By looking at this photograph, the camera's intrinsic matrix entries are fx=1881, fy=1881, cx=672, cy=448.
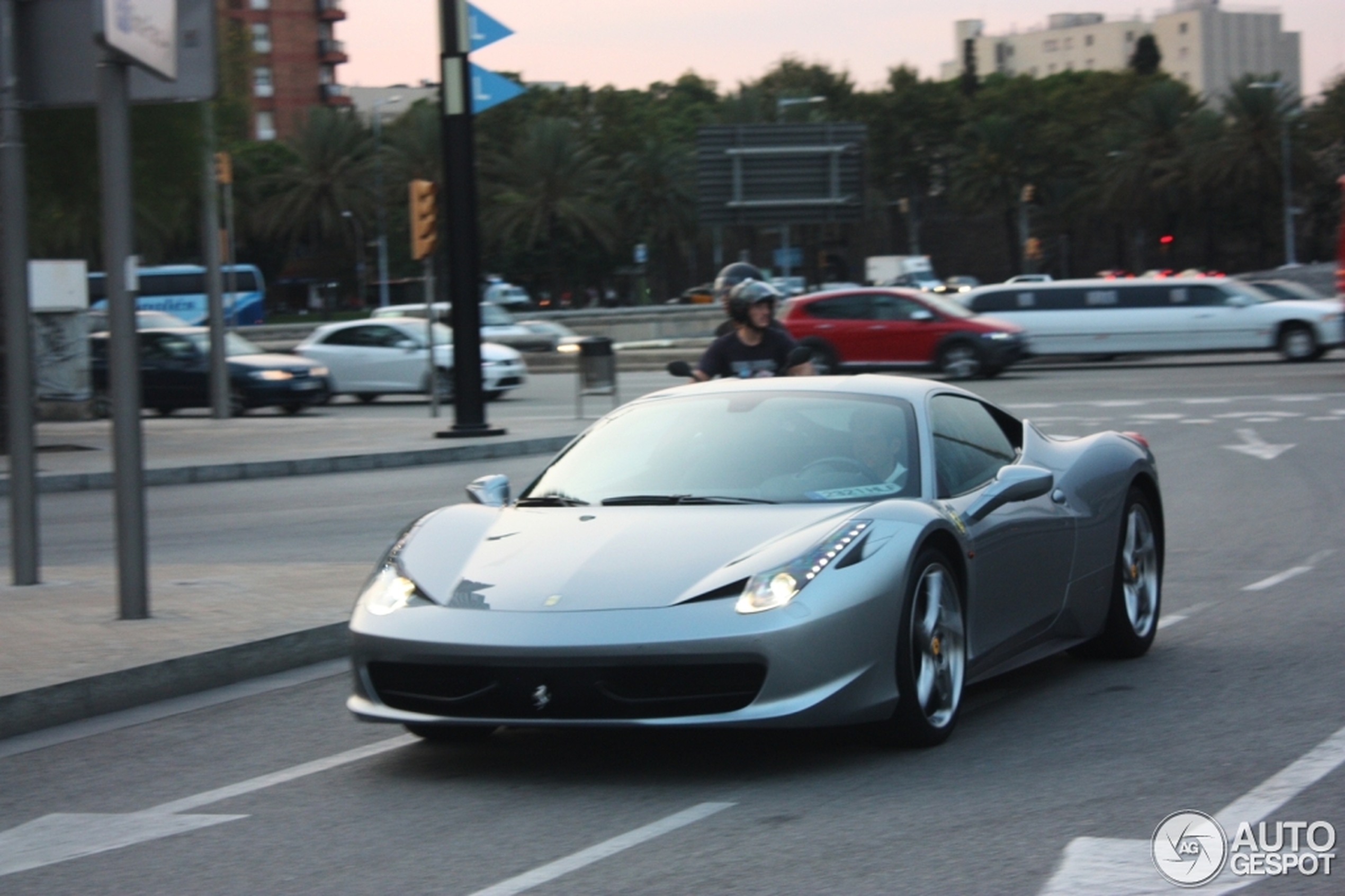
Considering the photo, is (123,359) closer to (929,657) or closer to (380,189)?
(929,657)

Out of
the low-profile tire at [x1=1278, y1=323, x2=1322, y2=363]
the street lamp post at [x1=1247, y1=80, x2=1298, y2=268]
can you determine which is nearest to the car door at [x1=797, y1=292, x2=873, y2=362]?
the low-profile tire at [x1=1278, y1=323, x2=1322, y2=363]

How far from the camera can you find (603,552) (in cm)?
559

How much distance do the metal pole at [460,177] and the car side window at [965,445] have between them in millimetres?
13939

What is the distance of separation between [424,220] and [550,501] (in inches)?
700

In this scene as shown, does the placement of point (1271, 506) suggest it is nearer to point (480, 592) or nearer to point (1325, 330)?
point (480, 592)

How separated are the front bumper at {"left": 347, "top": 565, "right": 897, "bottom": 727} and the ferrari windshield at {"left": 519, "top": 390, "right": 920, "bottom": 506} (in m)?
0.83

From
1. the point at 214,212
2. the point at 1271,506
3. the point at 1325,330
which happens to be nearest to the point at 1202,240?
the point at 1325,330

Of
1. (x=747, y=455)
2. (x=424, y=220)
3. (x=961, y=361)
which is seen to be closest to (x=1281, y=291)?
(x=961, y=361)

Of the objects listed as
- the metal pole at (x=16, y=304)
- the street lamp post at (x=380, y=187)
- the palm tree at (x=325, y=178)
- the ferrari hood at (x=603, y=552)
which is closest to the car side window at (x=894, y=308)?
the metal pole at (x=16, y=304)

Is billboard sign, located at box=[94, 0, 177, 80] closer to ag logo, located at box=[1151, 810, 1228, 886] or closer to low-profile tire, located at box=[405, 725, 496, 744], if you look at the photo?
low-profile tire, located at box=[405, 725, 496, 744]

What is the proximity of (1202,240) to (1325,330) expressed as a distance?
67102mm

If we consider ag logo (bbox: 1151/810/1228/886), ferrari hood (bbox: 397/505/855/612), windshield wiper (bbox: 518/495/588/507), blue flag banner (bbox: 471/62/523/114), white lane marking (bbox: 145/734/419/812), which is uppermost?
blue flag banner (bbox: 471/62/523/114)

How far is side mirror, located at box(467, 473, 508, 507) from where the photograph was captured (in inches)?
252

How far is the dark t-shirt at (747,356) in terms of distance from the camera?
33.0 ft
